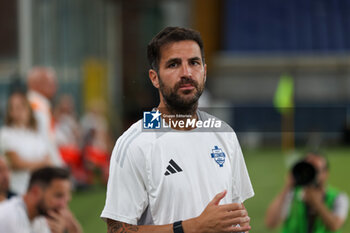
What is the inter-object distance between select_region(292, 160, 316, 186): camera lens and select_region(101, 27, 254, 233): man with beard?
51.6 inches

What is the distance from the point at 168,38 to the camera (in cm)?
146

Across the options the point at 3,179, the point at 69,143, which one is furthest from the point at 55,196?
the point at 69,143

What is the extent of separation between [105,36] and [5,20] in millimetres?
9192

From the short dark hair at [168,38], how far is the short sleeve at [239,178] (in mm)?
260

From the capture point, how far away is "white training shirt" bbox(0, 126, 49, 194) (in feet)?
13.1

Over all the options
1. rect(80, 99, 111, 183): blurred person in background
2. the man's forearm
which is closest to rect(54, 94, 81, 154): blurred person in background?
rect(80, 99, 111, 183): blurred person in background

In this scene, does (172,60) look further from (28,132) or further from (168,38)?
(28,132)

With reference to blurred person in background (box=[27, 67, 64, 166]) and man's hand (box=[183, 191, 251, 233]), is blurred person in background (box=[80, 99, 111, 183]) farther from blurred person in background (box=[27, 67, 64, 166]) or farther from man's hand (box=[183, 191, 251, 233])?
man's hand (box=[183, 191, 251, 233])

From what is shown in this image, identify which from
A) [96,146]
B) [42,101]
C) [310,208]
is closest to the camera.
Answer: [310,208]

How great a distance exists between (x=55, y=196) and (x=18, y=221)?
229 mm

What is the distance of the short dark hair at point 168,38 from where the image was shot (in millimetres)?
1463

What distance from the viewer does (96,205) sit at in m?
7.37

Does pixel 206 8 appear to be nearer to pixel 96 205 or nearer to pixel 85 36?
pixel 85 36

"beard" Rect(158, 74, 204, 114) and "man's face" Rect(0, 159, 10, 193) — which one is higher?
"beard" Rect(158, 74, 204, 114)
